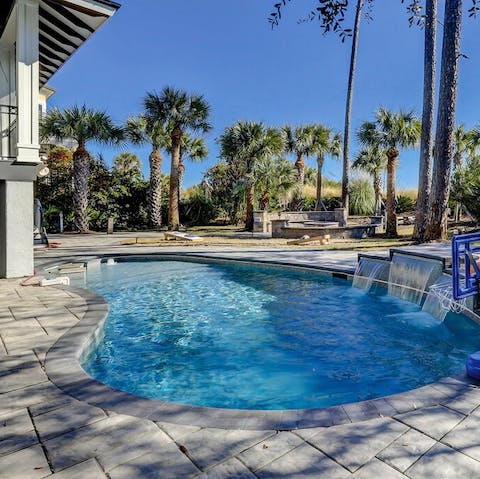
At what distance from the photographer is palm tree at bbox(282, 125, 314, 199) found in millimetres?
29328

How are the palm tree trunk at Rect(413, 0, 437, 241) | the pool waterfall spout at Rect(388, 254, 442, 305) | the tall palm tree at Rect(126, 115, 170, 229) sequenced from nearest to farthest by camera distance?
1. the pool waterfall spout at Rect(388, 254, 442, 305)
2. the palm tree trunk at Rect(413, 0, 437, 241)
3. the tall palm tree at Rect(126, 115, 170, 229)

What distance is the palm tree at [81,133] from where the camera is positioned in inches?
872

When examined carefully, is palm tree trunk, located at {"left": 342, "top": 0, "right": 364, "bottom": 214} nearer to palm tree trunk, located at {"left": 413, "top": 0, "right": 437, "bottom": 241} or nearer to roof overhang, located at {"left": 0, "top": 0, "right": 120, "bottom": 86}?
palm tree trunk, located at {"left": 413, "top": 0, "right": 437, "bottom": 241}

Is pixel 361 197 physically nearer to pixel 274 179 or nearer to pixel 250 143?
pixel 274 179

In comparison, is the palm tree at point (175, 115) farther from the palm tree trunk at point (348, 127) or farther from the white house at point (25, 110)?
the white house at point (25, 110)

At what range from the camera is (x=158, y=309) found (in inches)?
289

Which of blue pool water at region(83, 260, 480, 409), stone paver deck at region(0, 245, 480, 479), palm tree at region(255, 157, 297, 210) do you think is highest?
palm tree at region(255, 157, 297, 210)

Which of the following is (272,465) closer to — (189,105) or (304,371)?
(304,371)

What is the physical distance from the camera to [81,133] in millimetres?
22562

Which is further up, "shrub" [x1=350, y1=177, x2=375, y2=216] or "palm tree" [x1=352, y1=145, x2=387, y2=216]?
"palm tree" [x1=352, y1=145, x2=387, y2=216]

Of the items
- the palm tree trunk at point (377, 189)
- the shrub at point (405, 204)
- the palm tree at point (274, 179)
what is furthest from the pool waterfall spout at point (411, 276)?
the shrub at point (405, 204)

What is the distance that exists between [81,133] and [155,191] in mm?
6183

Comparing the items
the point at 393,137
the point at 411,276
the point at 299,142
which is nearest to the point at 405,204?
the point at 299,142

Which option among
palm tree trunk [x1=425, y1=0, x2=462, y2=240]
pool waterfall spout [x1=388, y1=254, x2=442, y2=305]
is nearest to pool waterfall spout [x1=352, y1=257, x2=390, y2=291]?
pool waterfall spout [x1=388, y1=254, x2=442, y2=305]
